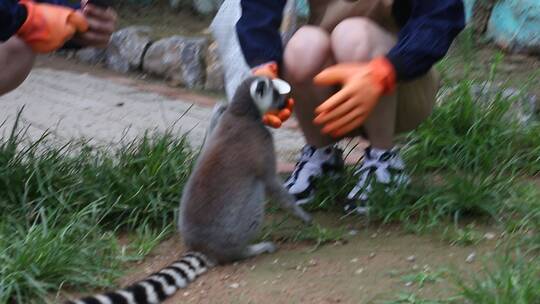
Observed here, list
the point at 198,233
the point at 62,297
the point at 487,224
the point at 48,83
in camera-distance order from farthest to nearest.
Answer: the point at 48,83 < the point at 487,224 < the point at 198,233 < the point at 62,297

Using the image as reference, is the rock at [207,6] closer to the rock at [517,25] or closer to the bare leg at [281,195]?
the rock at [517,25]

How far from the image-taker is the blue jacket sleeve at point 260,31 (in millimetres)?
3432

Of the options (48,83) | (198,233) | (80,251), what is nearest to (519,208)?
(198,233)

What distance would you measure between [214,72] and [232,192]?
316cm

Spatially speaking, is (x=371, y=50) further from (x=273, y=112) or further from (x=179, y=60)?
(x=179, y=60)

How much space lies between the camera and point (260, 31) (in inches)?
136

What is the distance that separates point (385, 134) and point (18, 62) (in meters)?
1.39

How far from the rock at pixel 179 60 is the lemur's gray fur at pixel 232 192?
3.07m

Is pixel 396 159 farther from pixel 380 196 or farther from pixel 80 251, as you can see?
pixel 80 251

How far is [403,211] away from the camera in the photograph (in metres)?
3.43

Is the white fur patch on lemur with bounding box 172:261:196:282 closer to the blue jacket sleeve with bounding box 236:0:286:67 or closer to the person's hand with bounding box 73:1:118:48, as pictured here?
the blue jacket sleeve with bounding box 236:0:286:67

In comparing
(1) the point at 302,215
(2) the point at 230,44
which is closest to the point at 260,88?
(1) the point at 302,215

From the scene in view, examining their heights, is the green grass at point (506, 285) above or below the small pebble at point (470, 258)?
above

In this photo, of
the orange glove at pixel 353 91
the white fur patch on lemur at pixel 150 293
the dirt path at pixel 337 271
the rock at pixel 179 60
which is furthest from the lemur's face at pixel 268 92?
the rock at pixel 179 60
